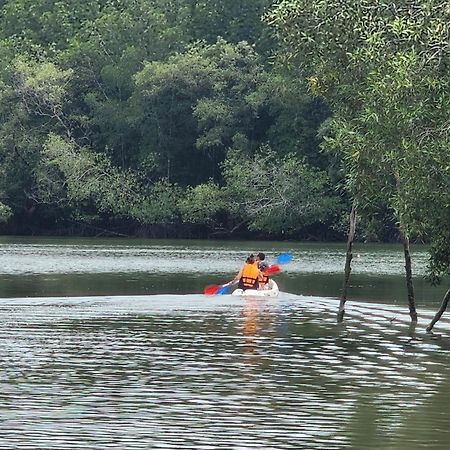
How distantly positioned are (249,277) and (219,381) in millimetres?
21820

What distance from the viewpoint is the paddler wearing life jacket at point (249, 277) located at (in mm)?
44938

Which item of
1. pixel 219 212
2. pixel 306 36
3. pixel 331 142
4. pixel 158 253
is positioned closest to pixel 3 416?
pixel 331 142

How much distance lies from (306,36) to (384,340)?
7.77 metres

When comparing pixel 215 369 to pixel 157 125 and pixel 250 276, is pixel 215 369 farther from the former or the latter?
pixel 157 125

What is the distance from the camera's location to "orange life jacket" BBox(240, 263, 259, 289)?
4494 centimetres

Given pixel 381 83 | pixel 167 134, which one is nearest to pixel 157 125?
pixel 167 134

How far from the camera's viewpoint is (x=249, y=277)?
149 ft

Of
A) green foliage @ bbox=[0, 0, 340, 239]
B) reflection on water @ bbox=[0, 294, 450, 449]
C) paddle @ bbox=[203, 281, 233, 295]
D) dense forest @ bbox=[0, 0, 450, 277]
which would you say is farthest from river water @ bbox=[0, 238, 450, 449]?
green foliage @ bbox=[0, 0, 340, 239]

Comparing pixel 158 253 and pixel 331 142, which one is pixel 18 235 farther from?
pixel 331 142

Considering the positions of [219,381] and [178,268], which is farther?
[178,268]

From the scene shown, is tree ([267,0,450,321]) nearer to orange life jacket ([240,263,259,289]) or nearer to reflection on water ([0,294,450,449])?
reflection on water ([0,294,450,449])

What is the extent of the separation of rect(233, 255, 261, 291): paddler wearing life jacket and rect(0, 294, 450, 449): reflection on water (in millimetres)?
6790

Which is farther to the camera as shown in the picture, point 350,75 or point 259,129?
point 259,129

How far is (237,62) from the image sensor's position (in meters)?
103
